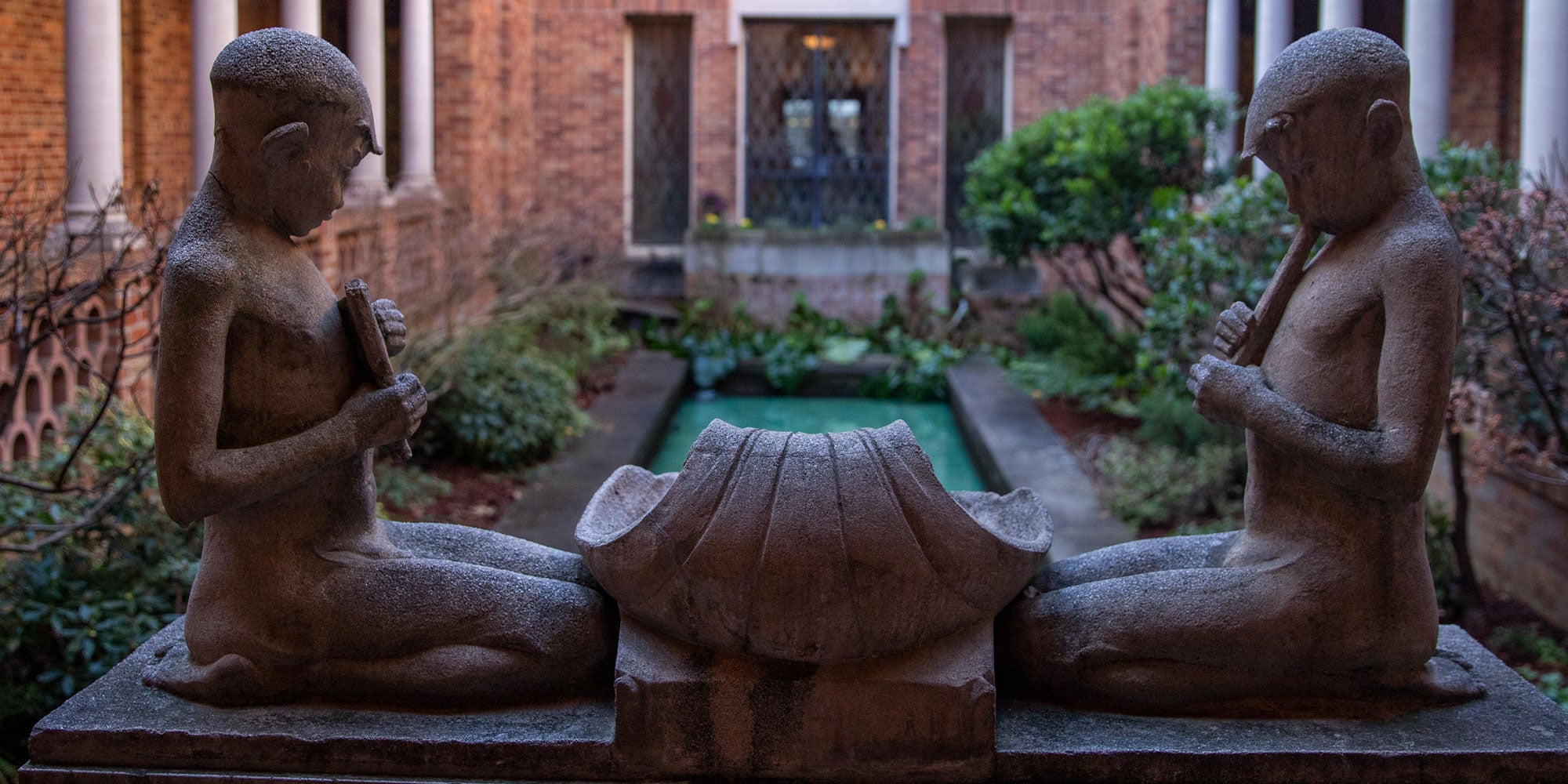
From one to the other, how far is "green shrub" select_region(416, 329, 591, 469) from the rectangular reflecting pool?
88 centimetres

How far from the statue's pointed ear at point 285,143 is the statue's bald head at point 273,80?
4 centimetres

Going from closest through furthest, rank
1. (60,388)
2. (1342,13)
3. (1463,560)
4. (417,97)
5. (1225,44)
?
(1463,560), (60,388), (1342,13), (1225,44), (417,97)

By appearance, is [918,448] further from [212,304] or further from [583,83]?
[583,83]

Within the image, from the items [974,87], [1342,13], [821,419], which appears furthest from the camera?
[974,87]

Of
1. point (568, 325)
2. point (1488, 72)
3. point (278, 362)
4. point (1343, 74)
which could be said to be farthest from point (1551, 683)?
point (1488, 72)

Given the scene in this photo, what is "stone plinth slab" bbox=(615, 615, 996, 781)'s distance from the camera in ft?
9.61

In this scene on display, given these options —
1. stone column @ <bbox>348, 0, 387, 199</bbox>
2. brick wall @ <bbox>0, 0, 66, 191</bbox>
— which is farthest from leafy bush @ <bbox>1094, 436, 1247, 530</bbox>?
brick wall @ <bbox>0, 0, 66, 191</bbox>

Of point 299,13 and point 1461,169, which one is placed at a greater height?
point 299,13

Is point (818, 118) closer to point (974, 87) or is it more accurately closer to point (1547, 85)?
point (974, 87)

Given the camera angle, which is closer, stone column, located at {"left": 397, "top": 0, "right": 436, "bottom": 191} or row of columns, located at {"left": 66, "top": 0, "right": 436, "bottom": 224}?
row of columns, located at {"left": 66, "top": 0, "right": 436, "bottom": 224}

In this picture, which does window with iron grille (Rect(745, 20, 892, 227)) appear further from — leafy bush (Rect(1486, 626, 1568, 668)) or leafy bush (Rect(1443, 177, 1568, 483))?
leafy bush (Rect(1486, 626, 1568, 668))

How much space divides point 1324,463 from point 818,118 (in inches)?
543

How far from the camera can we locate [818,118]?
16.3m

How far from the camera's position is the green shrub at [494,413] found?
8688 millimetres
